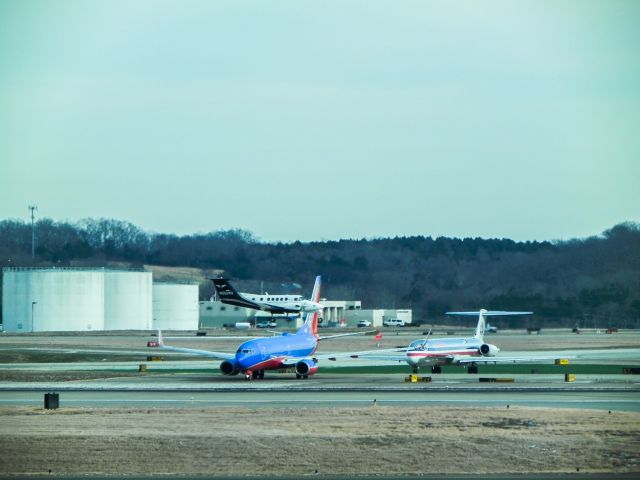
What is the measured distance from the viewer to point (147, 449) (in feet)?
106

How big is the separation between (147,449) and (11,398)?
65.7ft

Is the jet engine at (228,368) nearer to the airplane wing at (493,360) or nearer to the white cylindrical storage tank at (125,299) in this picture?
the airplane wing at (493,360)

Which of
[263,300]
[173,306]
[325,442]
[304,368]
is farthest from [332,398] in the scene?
[173,306]

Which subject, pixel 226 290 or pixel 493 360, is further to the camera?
pixel 226 290

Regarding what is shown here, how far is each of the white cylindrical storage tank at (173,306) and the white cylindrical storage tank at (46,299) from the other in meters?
15.0

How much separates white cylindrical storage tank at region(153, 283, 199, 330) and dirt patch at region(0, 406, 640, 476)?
12798cm

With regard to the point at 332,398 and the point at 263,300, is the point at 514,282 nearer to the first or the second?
the point at 263,300

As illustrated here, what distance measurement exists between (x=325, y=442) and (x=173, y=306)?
137m

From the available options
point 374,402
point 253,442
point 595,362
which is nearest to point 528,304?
point 595,362

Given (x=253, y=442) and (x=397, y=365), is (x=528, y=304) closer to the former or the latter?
(x=397, y=365)

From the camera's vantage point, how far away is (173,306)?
552ft

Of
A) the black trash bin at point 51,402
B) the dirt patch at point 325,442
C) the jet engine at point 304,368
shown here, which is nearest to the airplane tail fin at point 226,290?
the jet engine at point 304,368

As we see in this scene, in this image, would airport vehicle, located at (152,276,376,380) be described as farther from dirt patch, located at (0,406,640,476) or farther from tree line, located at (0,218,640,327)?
tree line, located at (0,218,640,327)

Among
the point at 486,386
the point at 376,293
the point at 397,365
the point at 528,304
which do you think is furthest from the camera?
the point at 376,293
